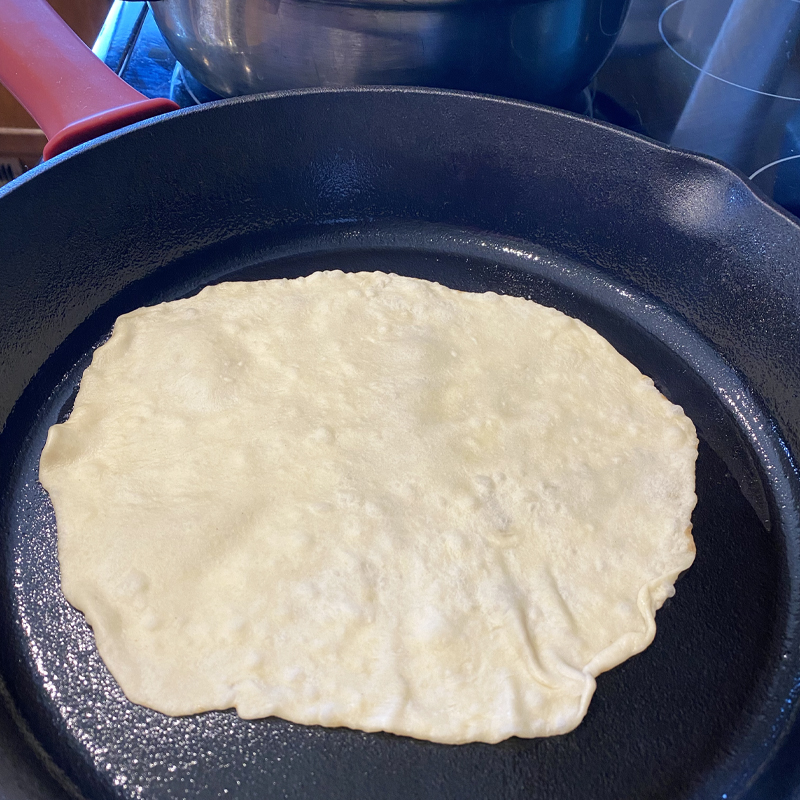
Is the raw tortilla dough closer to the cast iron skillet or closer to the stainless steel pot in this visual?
the cast iron skillet

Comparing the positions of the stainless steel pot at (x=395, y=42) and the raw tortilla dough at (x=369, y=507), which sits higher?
the stainless steel pot at (x=395, y=42)

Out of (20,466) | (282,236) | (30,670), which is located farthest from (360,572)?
(282,236)

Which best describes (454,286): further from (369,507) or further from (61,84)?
(61,84)

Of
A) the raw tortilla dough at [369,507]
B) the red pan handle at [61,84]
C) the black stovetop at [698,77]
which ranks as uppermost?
the black stovetop at [698,77]

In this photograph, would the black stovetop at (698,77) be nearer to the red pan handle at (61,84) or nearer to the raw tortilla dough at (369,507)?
the red pan handle at (61,84)

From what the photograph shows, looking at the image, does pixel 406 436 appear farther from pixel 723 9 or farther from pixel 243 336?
pixel 723 9

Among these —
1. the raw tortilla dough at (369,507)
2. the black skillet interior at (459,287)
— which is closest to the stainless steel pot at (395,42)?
the black skillet interior at (459,287)

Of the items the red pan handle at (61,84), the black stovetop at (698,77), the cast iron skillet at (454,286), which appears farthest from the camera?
the black stovetop at (698,77)

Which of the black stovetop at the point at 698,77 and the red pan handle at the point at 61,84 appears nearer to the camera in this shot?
the red pan handle at the point at 61,84
